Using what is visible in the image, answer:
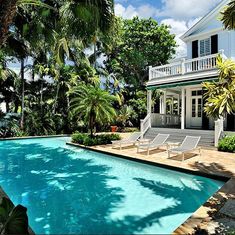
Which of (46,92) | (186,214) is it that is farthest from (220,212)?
(46,92)

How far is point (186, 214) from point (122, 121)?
21637 mm

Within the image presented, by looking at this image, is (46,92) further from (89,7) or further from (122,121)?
(89,7)

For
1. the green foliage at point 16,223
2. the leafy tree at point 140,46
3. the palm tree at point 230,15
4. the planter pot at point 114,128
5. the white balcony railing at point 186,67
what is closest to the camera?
the green foliage at point 16,223

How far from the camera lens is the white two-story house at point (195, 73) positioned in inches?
674

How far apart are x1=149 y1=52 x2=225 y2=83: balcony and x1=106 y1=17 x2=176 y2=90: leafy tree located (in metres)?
13.4

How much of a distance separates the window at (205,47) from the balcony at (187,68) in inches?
122

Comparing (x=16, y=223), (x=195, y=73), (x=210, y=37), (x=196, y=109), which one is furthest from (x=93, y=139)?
(x=210, y=37)

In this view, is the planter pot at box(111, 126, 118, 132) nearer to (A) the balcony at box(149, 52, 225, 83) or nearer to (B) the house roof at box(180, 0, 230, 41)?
(A) the balcony at box(149, 52, 225, 83)

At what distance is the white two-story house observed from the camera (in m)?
17.1

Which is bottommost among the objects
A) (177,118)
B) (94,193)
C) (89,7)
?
(94,193)

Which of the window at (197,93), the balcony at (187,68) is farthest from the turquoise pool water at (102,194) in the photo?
the window at (197,93)

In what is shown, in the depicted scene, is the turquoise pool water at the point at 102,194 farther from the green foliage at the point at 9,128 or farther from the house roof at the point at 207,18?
the house roof at the point at 207,18

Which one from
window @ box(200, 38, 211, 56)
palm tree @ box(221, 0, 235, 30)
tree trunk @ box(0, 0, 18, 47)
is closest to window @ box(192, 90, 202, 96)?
window @ box(200, 38, 211, 56)

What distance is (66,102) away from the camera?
1107 inches
